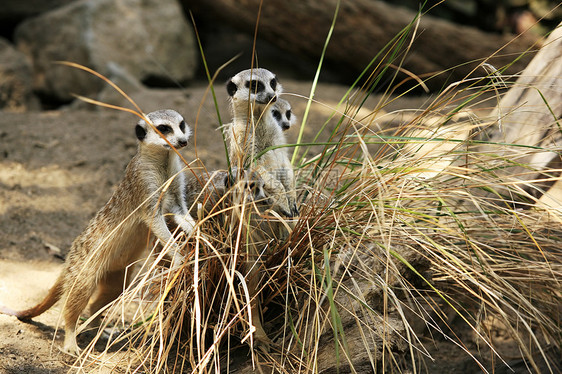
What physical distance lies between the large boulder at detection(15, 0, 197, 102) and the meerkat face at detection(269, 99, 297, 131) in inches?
168

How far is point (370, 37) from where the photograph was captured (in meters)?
6.25

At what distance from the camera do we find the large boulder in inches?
255

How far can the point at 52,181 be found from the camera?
400cm

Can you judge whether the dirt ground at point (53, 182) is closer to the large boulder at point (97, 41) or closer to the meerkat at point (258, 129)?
the meerkat at point (258, 129)

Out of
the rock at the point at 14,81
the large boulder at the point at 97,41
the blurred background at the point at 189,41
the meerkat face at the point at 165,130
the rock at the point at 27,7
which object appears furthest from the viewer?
the rock at the point at 27,7

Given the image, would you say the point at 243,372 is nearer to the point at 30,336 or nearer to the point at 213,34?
the point at 30,336

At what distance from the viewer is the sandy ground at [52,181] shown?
8.39 feet

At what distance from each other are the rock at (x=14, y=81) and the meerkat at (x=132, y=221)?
386 centimetres

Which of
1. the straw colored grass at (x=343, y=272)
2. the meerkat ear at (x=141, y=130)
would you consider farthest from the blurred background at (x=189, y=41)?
the straw colored grass at (x=343, y=272)

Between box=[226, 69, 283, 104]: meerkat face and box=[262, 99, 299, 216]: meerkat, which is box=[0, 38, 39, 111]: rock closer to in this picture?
box=[226, 69, 283, 104]: meerkat face

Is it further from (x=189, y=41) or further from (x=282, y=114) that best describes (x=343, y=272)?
(x=189, y=41)

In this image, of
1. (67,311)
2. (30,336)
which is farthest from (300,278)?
(30,336)

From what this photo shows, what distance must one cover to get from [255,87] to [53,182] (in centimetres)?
222

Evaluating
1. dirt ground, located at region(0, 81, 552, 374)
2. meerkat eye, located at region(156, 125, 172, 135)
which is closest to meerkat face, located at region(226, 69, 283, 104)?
dirt ground, located at region(0, 81, 552, 374)
